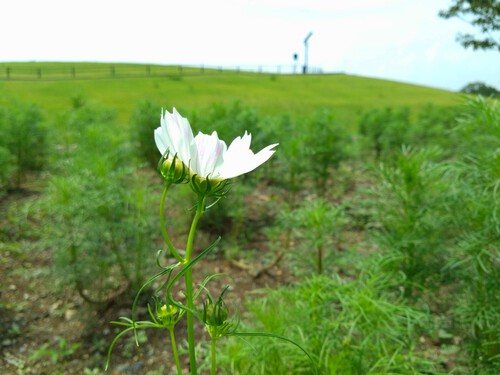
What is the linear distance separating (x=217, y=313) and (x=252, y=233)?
337cm

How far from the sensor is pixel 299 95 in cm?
1941

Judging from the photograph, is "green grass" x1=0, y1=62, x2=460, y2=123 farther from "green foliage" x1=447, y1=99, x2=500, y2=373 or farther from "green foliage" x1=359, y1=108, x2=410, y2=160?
"green foliage" x1=447, y1=99, x2=500, y2=373

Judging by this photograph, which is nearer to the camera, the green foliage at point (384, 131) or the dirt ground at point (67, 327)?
the dirt ground at point (67, 327)

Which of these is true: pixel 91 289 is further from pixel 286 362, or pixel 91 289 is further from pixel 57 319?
pixel 286 362

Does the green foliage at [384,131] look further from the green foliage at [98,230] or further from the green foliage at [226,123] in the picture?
the green foliage at [98,230]

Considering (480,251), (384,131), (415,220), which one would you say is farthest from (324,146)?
(480,251)

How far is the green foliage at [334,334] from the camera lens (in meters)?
1.53

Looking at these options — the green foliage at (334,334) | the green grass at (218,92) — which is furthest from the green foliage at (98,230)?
the green grass at (218,92)

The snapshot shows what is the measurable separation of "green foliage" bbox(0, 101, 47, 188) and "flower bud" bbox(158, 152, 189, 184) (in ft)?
15.8

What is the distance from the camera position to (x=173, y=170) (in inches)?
25.6

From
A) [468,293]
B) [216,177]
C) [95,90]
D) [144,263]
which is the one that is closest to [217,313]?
[216,177]

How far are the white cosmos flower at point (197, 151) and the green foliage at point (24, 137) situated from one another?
479 cm

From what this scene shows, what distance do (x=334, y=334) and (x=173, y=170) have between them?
3.97 ft

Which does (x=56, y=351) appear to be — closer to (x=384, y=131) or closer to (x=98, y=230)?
(x=98, y=230)
